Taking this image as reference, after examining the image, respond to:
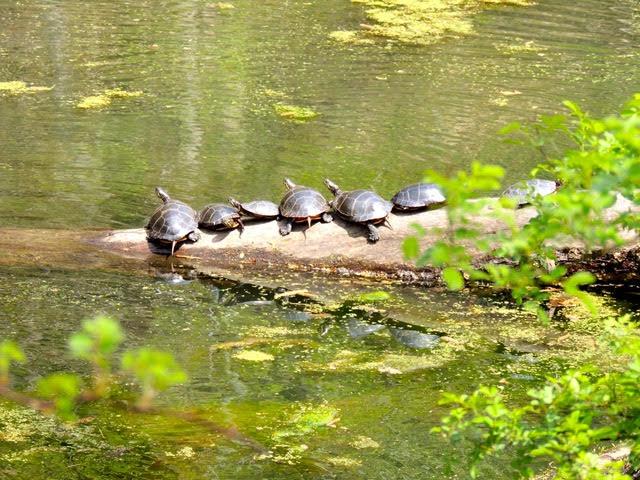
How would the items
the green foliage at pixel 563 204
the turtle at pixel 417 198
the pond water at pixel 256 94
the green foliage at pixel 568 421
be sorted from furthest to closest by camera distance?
the pond water at pixel 256 94, the turtle at pixel 417 198, the green foliage at pixel 568 421, the green foliage at pixel 563 204

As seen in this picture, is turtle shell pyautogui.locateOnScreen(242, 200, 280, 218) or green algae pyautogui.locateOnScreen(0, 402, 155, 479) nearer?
green algae pyautogui.locateOnScreen(0, 402, 155, 479)

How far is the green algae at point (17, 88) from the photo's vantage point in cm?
1018

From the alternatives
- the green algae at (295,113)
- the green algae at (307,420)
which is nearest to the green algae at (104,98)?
the green algae at (295,113)

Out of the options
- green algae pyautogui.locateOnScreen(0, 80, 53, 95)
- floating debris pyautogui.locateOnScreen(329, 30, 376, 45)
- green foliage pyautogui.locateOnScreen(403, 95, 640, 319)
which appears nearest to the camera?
green foliage pyautogui.locateOnScreen(403, 95, 640, 319)

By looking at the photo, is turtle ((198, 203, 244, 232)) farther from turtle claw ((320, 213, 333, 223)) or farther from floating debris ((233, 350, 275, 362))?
floating debris ((233, 350, 275, 362))

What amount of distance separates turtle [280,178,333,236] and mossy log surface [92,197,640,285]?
6cm

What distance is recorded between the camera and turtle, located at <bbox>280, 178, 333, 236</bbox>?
6.31 m

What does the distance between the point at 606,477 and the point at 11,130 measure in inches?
301

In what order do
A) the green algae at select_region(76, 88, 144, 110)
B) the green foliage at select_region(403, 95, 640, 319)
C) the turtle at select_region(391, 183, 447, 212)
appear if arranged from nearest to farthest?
the green foliage at select_region(403, 95, 640, 319), the turtle at select_region(391, 183, 447, 212), the green algae at select_region(76, 88, 144, 110)

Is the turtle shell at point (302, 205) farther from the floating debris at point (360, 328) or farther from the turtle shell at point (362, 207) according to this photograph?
the floating debris at point (360, 328)

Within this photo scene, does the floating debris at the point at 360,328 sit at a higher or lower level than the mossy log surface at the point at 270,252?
lower

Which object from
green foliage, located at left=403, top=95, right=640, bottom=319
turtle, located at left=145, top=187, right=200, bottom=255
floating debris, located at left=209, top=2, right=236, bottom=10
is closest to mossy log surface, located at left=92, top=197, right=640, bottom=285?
turtle, located at left=145, top=187, right=200, bottom=255

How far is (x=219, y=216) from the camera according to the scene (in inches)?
253

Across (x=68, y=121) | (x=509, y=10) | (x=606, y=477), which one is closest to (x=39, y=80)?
(x=68, y=121)
